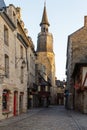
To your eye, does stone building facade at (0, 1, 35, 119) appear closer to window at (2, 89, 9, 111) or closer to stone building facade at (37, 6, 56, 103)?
window at (2, 89, 9, 111)

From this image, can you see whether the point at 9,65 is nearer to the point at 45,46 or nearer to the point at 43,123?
the point at 43,123

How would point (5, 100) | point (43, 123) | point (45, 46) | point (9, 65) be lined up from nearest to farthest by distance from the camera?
point (43, 123) < point (5, 100) < point (9, 65) < point (45, 46)

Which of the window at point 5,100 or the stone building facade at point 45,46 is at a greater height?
the stone building facade at point 45,46

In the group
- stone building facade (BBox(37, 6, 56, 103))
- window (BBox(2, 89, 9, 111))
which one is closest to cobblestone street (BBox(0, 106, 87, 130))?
window (BBox(2, 89, 9, 111))

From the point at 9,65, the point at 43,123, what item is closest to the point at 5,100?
the point at 9,65

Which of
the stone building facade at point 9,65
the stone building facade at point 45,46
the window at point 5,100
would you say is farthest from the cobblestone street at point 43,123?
the stone building facade at point 45,46

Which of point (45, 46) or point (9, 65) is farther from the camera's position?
point (45, 46)

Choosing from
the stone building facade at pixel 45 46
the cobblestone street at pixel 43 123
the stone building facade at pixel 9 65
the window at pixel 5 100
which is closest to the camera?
the cobblestone street at pixel 43 123

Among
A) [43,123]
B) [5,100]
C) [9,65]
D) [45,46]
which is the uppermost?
[45,46]

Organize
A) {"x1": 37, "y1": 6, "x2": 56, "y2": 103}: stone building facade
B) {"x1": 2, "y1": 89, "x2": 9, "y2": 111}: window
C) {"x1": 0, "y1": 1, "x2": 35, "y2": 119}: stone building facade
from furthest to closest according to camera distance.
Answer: {"x1": 37, "y1": 6, "x2": 56, "y2": 103}: stone building facade, {"x1": 2, "y1": 89, "x2": 9, "y2": 111}: window, {"x1": 0, "y1": 1, "x2": 35, "y2": 119}: stone building facade

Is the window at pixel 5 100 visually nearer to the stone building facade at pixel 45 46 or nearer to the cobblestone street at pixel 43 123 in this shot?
the cobblestone street at pixel 43 123

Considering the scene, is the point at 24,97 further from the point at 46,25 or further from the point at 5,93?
the point at 46,25

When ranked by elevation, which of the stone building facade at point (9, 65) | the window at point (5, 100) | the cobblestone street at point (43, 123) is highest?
the stone building facade at point (9, 65)

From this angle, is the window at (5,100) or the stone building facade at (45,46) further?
the stone building facade at (45,46)
